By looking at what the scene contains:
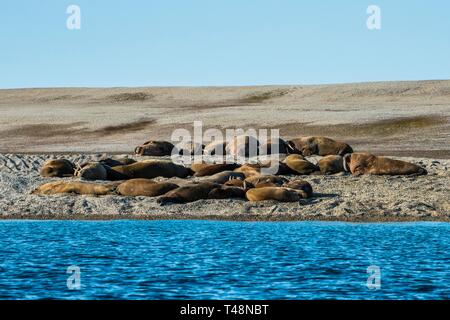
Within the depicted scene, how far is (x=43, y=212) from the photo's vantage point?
987 inches

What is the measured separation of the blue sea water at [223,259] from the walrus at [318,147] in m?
13.5

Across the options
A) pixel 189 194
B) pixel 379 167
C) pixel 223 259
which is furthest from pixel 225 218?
pixel 223 259

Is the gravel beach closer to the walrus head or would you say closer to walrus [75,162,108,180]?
walrus [75,162,108,180]

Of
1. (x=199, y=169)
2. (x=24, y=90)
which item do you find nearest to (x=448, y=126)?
(x=199, y=169)

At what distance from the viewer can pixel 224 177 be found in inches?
1098

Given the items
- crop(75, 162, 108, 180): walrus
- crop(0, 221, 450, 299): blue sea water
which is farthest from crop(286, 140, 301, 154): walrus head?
crop(0, 221, 450, 299): blue sea water

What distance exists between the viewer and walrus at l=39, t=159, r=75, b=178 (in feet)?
99.1

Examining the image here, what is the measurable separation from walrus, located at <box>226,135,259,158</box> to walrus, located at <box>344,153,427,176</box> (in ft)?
19.6

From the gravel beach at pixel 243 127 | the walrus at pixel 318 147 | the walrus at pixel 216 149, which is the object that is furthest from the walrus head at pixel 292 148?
the gravel beach at pixel 243 127

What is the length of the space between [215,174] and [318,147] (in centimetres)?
867

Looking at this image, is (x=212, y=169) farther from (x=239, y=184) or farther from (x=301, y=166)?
(x=239, y=184)

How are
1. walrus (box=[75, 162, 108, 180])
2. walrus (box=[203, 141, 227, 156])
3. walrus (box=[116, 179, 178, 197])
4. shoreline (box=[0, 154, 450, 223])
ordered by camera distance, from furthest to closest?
walrus (box=[203, 141, 227, 156])
walrus (box=[75, 162, 108, 180])
walrus (box=[116, 179, 178, 197])
shoreline (box=[0, 154, 450, 223])

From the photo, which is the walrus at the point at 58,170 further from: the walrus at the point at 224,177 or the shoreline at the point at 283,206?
the walrus at the point at 224,177
